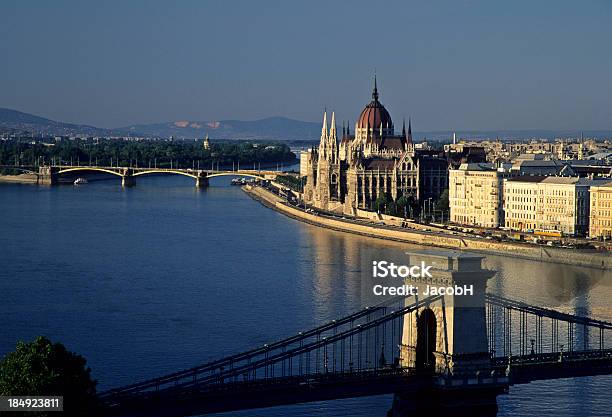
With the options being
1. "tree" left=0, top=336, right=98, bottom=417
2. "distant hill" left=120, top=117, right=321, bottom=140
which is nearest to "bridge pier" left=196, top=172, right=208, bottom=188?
"tree" left=0, top=336, right=98, bottom=417

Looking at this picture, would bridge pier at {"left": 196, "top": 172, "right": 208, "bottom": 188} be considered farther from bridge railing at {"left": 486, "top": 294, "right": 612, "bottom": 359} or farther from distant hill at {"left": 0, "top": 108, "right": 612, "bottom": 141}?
distant hill at {"left": 0, "top": 108, "right": 612, "bottom": 141}

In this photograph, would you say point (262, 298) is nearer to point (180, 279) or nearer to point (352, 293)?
point (352, 293)

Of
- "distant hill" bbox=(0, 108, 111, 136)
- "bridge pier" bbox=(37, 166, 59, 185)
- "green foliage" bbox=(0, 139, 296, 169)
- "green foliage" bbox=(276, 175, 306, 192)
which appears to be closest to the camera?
"green foliage" bbox=(276, 175, 306, 192)

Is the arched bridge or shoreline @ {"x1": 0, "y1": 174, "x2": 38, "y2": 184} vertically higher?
the arched bridge

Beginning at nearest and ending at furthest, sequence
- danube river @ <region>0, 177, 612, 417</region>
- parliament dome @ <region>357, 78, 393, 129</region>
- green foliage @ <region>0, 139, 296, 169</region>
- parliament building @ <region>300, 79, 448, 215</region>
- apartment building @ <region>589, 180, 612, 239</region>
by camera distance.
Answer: danube river @ <region>0, 177, 612, 417</region>, apartment building @ <region>589, 180, 612, 239</region>, parliament building @ <region>300, 79, 448, 215</region>, parliament dome @ <region>357, 78, 393, 129</region>, green foliage @ <region>0, 139, 296, 169</region>

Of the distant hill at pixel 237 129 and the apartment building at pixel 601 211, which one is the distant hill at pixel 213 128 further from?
the apartment building at pixel 601 211

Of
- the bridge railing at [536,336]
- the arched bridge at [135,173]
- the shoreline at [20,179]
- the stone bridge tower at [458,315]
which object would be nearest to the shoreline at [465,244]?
the bridge railing at [536,336]

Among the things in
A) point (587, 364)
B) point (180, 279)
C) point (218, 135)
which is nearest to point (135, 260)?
point (180, 279)
